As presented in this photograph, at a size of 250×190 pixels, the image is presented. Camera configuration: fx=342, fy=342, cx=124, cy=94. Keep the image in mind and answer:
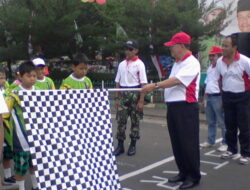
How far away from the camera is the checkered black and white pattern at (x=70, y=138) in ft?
9.56

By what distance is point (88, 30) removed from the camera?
16469 mm

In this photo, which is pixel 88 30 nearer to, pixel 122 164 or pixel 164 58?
pixel 164 58

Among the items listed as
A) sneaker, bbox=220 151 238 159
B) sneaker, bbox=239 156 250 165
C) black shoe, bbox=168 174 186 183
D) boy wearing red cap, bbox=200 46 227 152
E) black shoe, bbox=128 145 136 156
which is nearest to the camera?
black shoe, bbox=168 174 186 183

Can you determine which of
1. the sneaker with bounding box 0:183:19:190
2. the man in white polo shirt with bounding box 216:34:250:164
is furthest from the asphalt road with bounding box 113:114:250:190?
the sneaker with bounding box 0:183:19:190

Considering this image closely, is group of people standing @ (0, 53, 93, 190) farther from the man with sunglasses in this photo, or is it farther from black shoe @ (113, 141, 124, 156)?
black shoe @ (113, 141, 124, 156)

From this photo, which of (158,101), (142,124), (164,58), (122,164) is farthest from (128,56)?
(164,58)

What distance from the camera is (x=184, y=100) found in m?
4.36

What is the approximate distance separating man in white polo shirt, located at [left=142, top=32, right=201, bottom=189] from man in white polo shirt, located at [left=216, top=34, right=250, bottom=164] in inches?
49.8

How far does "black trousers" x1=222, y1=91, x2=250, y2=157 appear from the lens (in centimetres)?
544

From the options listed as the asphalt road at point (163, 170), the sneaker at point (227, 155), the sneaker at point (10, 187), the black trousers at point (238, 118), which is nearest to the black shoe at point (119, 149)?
the asphalt road at point (163, 170)

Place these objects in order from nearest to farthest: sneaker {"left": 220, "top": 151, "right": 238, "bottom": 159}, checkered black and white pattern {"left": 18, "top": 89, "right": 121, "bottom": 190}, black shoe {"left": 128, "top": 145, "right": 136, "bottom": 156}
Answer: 1. checkered black and white pattern {"left": 18, "top": 89, "right": 121, "bottom": 190}
2. sneaker {"left": 220, "top": 151, "right": 238, "bottom": 159}
3. black shoe {"left": 128, "top": 145, "right": 136, "bottom": 156}

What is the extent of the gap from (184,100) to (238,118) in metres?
1.60

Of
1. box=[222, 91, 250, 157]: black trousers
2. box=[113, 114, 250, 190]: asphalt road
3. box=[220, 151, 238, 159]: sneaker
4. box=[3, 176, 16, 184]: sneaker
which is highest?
box=[222, 91, 250, 157]: black trousers

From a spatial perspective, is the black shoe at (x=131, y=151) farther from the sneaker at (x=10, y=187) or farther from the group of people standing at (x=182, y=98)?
the sneaker at (x=10, y=187)
